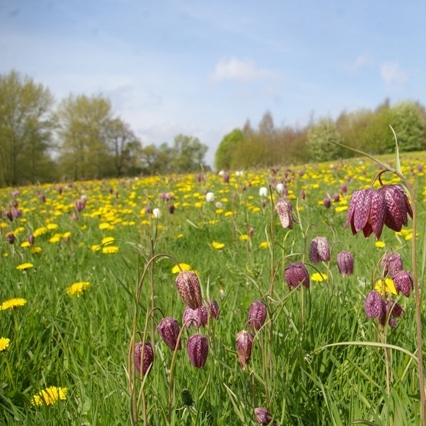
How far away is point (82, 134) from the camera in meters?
32.6

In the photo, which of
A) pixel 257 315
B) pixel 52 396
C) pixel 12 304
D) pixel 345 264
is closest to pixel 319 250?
pixel 345 264

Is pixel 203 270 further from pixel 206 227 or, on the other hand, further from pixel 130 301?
pixel 206 227

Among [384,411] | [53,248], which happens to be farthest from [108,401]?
[53,248]

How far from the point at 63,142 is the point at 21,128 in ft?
16.5

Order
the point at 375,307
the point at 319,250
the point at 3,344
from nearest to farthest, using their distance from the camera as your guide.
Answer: the point at 375,307 < the point at 319,250 < the point at 3,344

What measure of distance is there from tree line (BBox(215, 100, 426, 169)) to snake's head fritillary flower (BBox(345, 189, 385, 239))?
2494 cm

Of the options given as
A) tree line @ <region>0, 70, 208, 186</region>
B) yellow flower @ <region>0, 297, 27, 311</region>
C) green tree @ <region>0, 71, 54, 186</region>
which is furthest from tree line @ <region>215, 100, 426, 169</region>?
yellow flower @ <region>0, 297, 27, 311</region>

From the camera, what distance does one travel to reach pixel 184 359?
4.69ft

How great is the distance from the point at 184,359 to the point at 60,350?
776 millimetres

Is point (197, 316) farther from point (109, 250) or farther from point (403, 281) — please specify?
point (109, 250)

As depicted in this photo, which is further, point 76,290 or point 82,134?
point 82,134

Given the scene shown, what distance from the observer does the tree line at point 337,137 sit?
2814 cm

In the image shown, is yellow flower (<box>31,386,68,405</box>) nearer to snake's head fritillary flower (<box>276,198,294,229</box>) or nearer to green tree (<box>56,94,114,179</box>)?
snake's head fritillary flower (<box>276,198,294,229</box>)

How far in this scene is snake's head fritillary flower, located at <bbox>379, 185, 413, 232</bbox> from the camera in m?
0.92
